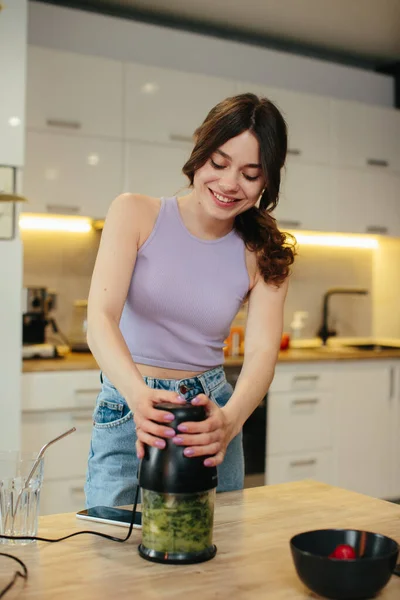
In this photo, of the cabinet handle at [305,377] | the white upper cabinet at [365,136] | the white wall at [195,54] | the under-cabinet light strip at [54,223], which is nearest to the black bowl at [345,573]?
the cabinet handle at [305,377]

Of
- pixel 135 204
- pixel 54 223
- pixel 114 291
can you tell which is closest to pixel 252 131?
pixel 135 204

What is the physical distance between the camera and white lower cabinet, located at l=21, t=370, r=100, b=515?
10.3ft

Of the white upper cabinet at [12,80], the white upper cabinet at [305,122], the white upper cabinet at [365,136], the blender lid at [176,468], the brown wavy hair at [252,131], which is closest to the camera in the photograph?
the blender lid at [176,468]

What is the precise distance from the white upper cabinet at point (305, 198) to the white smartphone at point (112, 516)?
2.87 metres

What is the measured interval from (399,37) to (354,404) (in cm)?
207

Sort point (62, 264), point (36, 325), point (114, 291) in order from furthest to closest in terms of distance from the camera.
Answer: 1. point (62, 264)
2. point (36, 325)
3. point (114, 291)

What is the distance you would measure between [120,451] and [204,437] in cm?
54

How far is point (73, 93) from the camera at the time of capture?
351cm

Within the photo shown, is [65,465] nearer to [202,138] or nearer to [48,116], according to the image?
[48,116]

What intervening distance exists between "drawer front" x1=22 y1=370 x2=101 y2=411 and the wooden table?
1.79 meters

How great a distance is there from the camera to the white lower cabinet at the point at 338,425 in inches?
147

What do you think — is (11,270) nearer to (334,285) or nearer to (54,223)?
(54,223)

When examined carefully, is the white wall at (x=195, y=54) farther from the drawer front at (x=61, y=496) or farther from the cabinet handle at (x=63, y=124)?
the drawer front at (x=61, y=496)

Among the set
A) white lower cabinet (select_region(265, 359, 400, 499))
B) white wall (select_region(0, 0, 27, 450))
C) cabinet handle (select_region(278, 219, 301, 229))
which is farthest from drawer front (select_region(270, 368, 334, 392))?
white wall (select_region(0, 0, 27, 450))
